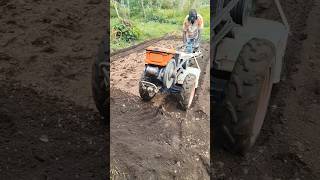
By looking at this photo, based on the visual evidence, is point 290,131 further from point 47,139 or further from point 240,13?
point 47,139

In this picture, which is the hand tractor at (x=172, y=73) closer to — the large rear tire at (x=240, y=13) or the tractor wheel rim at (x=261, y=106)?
the tractor wheel rim at (x=261, y=106)

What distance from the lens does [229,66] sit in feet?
14.3

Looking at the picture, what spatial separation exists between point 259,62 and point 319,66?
3169mm

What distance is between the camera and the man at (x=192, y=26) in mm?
2965

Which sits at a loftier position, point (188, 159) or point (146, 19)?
point (146, 19)

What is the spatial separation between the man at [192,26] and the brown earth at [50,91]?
1.96 meters

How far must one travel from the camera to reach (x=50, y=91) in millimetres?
6234

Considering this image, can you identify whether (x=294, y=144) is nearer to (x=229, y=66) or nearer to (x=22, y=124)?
(x=229, y=66)

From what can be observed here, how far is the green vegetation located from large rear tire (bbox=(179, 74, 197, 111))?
0.34 m

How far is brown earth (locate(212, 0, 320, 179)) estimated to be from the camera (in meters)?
4.71

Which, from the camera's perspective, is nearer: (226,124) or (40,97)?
(226,124)

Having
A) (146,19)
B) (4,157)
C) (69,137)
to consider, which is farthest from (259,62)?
(4,157)

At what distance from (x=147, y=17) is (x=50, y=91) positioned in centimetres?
347

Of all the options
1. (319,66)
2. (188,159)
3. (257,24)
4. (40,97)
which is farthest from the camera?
(319,66)
